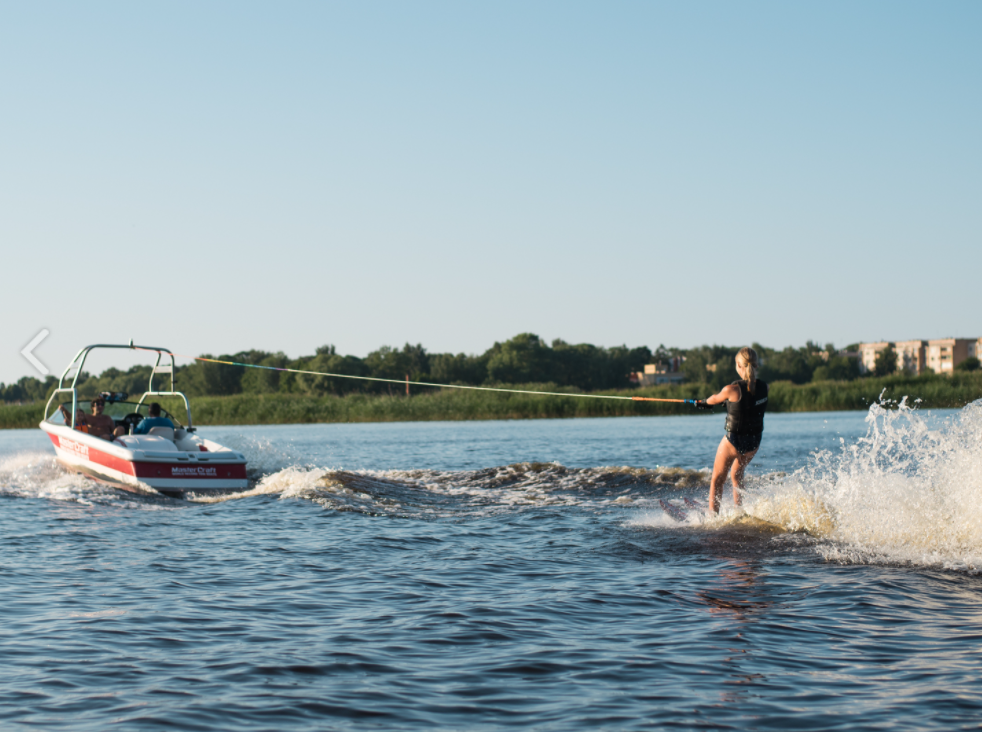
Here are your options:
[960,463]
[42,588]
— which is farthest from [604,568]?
[42,588]

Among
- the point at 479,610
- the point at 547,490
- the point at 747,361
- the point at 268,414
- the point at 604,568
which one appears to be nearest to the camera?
Result: the point at 479,610

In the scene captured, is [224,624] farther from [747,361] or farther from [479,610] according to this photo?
[747,361]

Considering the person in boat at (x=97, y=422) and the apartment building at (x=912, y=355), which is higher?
the apartment building at (x=912, y=355)

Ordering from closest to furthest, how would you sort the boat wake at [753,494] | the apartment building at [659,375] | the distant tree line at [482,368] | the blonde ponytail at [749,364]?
the boat wake at [753,494]
the blonde ponytail at [749,364]
the distant tree line at [482,368]
the apartment building at [659,375]

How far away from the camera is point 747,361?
9.30 m

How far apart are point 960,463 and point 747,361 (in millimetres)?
2209

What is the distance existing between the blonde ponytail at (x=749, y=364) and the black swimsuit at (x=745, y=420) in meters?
0.05

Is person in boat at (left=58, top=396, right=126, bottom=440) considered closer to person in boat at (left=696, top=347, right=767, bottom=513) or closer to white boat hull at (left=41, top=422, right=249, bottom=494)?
white boat hull at (left=41, top=422, right=249, bottom=494)

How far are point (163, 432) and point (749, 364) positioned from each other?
1078 cm

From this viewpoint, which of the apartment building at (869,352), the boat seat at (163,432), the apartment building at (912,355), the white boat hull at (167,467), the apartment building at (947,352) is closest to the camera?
the white boat hull at (167,467)

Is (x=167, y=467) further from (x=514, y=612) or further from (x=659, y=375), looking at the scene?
(x=659, y=375)

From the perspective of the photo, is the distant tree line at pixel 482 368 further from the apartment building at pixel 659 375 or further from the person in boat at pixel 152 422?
the person in boat at pixel 152 422

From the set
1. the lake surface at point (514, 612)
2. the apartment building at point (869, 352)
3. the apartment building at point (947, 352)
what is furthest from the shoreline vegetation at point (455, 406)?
the apartment building at point (869, 352)

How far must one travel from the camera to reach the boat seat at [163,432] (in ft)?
51.3
